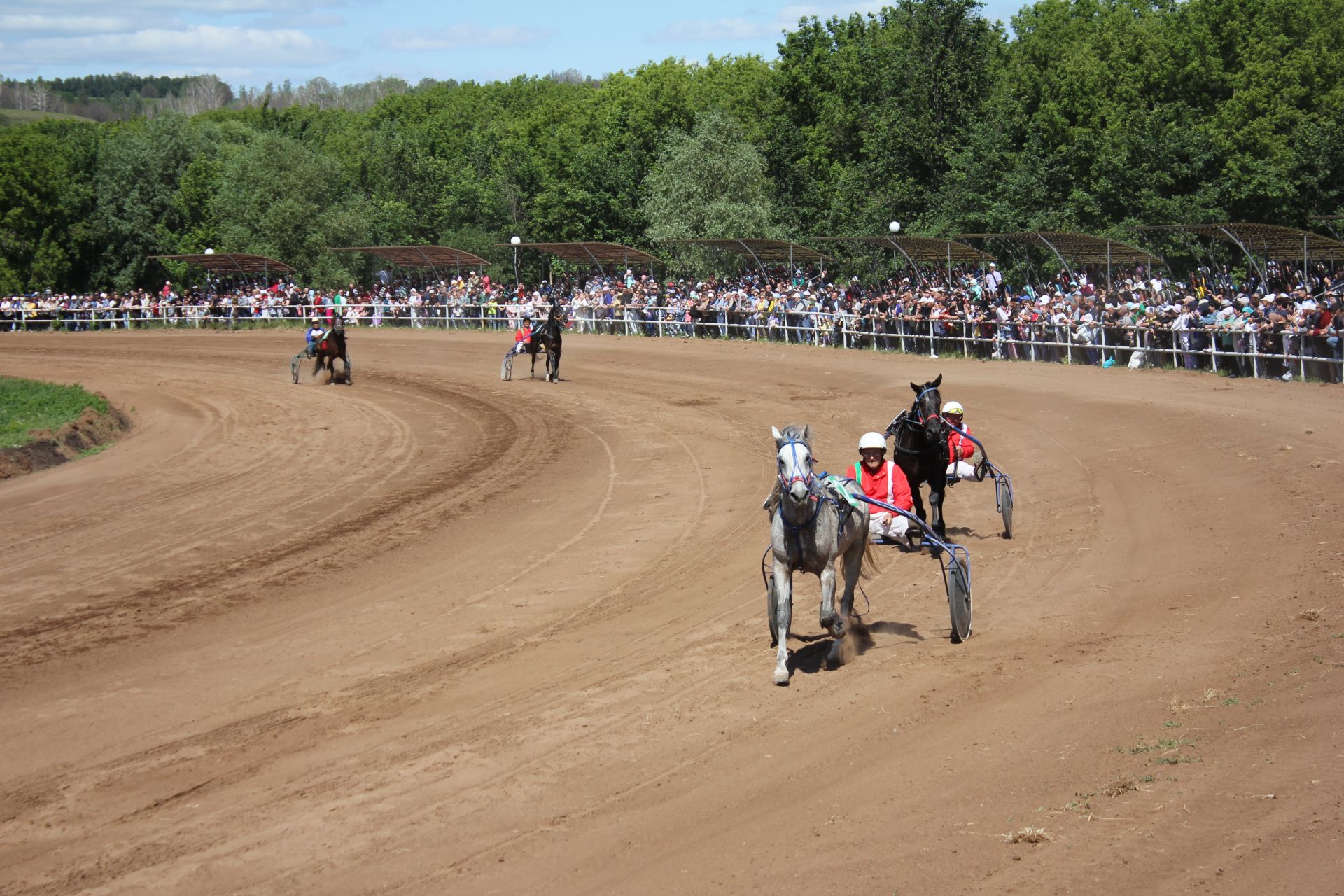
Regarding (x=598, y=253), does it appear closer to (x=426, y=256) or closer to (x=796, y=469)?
(x=426, y=256)

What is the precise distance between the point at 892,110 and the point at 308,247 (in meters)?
27.0

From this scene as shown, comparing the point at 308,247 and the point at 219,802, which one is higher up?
the point at 308,247

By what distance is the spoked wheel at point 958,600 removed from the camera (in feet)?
31.7

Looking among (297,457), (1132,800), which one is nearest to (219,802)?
(1132,800)

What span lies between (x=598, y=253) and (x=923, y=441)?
106 feet

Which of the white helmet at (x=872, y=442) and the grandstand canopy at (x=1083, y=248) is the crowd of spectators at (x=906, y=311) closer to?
the grandstand canopy at (x=1083, y=248)

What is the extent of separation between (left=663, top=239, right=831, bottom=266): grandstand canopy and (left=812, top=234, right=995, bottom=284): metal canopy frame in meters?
3.24

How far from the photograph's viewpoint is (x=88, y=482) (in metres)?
18.9

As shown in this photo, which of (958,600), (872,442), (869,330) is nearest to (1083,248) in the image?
(869,330)

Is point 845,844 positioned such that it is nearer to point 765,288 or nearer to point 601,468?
point 601,468

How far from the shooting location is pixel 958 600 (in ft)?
31.9

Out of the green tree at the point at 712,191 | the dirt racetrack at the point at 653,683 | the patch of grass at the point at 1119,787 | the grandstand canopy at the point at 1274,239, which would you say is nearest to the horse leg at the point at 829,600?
the dirt racetrack at the point at 653,683

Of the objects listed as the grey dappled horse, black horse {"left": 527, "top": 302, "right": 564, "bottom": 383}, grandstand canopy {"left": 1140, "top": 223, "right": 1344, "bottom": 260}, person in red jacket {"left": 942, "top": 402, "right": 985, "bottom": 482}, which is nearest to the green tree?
black horse {"left": 527, "top": 302, "right": 564, "bottom": 383}

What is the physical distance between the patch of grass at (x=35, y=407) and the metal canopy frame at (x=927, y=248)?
55.4 feet
